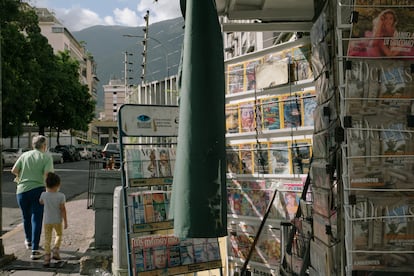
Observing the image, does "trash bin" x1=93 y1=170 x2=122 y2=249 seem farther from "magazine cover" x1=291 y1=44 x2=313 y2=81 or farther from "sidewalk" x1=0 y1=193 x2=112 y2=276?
"magazine cover" x1=291 y1=44 x2=313 y2=81

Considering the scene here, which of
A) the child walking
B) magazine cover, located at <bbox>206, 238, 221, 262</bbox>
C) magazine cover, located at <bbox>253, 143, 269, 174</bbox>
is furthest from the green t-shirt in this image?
magazine cover, located at <bbox>253, 143, 269, 174</bbox>

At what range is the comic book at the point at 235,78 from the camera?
4.34 meters

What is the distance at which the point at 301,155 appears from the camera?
388 cm

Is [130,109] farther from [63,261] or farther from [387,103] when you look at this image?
[63,261]

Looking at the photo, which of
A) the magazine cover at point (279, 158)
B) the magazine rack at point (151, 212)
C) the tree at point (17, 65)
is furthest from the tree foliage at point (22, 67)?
the magazine cover at point (279, 158)

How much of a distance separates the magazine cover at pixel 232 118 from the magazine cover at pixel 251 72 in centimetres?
27

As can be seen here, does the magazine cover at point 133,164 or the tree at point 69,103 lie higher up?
the tree at point 69,103

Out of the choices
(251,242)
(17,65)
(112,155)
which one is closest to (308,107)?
(251,242)

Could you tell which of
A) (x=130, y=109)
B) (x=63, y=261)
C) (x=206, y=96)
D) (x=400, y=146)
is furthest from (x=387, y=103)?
(x=63, y=261)

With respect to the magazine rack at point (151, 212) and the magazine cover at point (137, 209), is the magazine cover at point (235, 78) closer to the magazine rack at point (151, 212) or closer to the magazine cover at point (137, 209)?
the magazine rack at point (151, 212)

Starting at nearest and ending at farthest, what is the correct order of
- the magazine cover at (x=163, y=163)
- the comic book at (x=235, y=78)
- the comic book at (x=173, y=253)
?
the comic book at (x=173, y=253) → the comic book at (x=235, y=78) → the magazine cover at (x=163, y=163)

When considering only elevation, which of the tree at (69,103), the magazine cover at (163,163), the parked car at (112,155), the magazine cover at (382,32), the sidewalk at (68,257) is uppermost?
the tree at (69,103)

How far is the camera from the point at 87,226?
905 centimetres

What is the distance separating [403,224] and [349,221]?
12.1 inches
